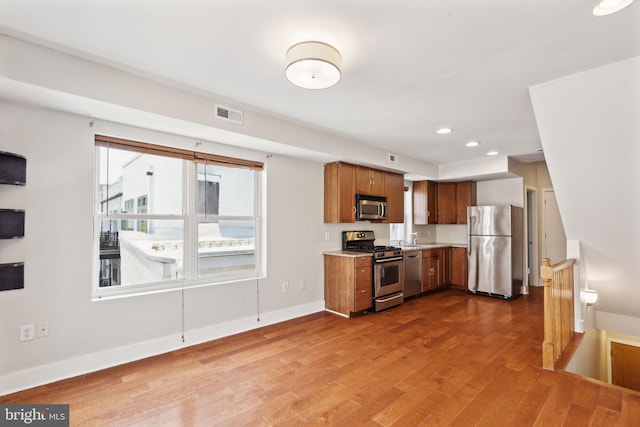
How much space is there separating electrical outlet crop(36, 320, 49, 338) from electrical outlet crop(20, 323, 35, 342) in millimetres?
39

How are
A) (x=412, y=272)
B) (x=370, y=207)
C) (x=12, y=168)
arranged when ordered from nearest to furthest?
1. (x=12, y=168)
2. (x=370, y=207)
3. (x=412, y=272)

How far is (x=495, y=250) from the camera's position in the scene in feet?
Result: 17.8

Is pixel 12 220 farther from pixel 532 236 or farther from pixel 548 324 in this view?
pixel 532 236

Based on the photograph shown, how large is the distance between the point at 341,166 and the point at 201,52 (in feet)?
8.86

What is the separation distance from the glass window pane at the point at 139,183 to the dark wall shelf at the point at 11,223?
2.19ft

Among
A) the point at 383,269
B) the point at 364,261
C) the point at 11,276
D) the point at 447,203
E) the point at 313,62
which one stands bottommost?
the point at 383,269

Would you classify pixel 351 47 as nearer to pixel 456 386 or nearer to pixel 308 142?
pixel 308 142

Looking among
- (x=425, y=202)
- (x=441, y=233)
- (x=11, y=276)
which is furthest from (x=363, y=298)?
(x=11, y=276)

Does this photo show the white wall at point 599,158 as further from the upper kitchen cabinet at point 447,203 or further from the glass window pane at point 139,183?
the glass window pane at point 139,183

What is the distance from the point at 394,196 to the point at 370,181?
0.73m

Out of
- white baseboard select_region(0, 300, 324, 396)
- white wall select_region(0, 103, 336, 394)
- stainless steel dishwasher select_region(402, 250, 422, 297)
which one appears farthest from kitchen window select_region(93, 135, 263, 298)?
stainless steel dishwasher select_region(402, 250, 422, 297)

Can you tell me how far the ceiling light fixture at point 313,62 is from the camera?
1.99 m

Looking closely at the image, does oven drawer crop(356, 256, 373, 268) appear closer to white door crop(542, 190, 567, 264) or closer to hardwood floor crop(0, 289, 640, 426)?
hardwood floor crop(0, 289, 640, 426)

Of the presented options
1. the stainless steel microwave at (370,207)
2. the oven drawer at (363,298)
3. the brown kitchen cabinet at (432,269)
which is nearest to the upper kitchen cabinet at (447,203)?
the brown kitchen cabinet at (432,269)
